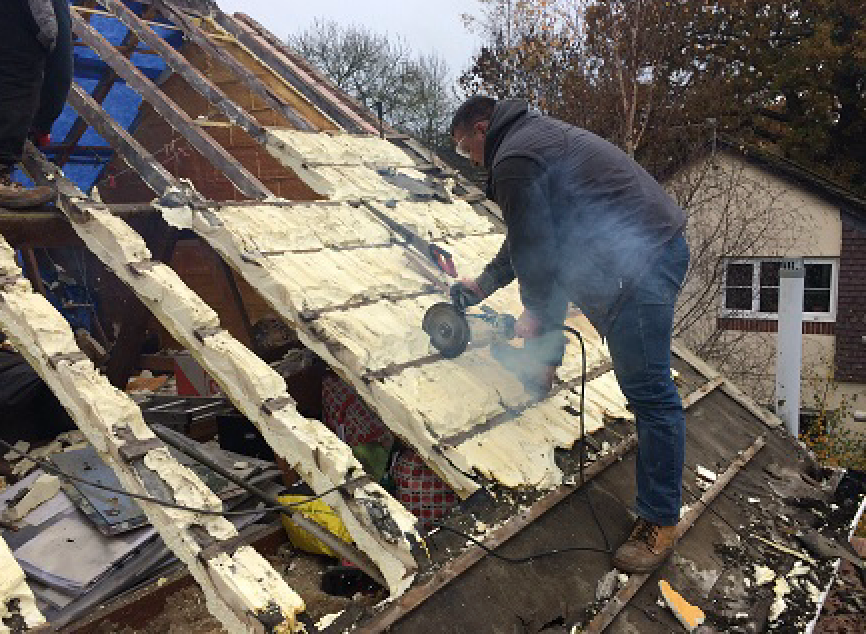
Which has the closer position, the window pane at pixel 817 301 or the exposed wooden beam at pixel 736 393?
the exposed wooden beam at pixel 736 393

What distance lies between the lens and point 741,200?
1067 cm

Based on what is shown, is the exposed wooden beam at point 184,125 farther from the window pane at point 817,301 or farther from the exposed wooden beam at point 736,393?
the window pane at point 817,301

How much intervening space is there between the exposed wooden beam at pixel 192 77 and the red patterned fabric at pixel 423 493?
9.05 feet

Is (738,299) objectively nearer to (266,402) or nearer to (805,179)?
(805,179)

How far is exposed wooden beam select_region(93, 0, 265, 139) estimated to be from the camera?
185 inches

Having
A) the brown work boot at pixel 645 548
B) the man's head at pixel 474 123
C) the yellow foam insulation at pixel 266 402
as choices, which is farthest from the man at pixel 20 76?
the brown work boot at pixel 645 548

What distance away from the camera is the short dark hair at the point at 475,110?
9.57 ft

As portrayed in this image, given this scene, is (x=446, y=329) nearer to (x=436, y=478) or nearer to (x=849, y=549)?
(x=436, y=478)

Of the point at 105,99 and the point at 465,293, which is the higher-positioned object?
the point at 105,99

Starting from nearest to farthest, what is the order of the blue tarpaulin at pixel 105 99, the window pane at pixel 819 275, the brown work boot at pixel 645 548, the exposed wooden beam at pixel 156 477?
1. the exposed wooden beam at pixel 156 477
2. the brown work boot at pixel 645 548
3. the blue tarpaulin at pixel 105 99
4. the window pane at pixel 819 275

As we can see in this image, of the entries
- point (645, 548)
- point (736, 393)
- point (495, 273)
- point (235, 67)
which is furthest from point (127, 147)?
point (736, 393)

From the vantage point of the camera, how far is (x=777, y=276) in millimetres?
10953

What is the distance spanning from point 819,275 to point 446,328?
446 inches

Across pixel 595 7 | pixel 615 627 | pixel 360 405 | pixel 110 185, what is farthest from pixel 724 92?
pixel 615 627
